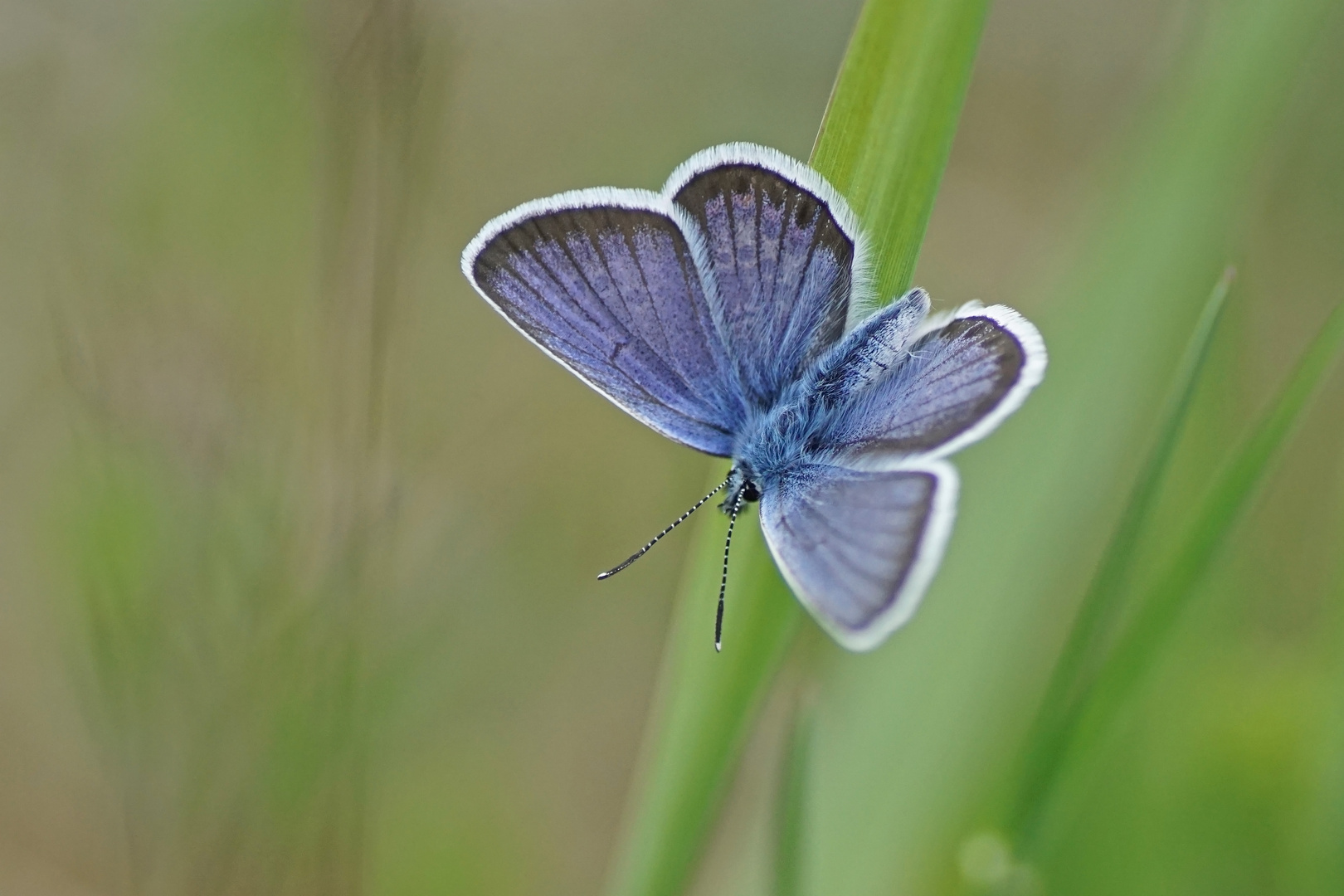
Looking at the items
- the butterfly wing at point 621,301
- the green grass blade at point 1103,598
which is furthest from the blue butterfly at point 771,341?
the green grass blade at point 1103,598

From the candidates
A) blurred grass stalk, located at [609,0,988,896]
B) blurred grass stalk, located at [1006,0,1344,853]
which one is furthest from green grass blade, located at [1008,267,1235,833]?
blurred grass stalk, located at [609,0,988,896]

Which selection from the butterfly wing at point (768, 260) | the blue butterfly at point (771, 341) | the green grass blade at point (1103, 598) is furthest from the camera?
the butterfly wing at point (768, 260)

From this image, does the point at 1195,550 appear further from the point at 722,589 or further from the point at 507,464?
the point at 507,464

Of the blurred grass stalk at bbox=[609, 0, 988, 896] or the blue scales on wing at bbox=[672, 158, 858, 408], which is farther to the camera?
the blue scales on wing at bbox=[672, 158, 858, 408]

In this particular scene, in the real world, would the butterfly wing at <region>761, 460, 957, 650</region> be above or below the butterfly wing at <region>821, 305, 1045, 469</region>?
below

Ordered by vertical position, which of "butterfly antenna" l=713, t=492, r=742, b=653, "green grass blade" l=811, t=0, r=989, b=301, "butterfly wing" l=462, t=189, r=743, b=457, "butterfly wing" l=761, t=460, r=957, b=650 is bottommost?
"butterfly antenna" l=713, t=492, r=742, b=653

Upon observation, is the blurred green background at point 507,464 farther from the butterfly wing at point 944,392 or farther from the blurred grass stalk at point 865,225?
the butterfly wing at point 944,392

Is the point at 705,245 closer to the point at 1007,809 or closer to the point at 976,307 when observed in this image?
the point at 976,307

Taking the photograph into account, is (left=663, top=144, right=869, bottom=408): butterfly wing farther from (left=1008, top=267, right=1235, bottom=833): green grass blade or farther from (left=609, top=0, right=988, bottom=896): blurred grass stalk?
(left=1008, top=267, right=1235, bottom=833): green grass blade

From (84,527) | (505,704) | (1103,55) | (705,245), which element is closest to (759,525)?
(705,245)
